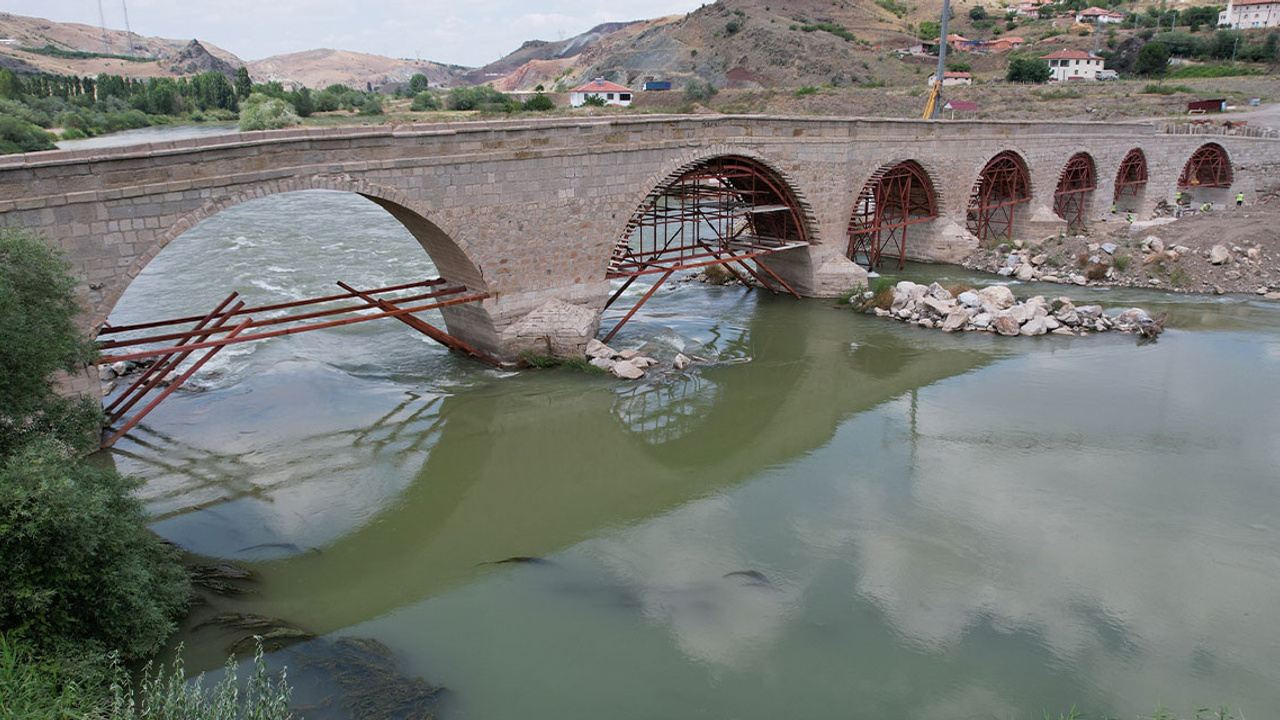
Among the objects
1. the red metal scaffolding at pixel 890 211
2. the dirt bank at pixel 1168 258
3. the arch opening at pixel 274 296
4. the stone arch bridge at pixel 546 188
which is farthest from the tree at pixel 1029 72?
the arch opening at pixel 274 296

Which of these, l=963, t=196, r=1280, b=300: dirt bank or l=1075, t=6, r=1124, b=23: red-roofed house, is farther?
l=1075, t=6, r=1124, b=23: red-roofed house

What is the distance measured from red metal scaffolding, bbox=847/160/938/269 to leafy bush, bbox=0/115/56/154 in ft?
108

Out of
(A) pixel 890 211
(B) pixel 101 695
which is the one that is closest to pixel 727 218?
(A) pixel 890 211

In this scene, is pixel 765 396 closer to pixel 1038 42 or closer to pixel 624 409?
pixel 624 409

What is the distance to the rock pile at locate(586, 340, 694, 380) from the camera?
1509cm

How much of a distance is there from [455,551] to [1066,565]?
23.3 ft

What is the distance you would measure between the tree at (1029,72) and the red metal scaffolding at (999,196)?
37.0 meters

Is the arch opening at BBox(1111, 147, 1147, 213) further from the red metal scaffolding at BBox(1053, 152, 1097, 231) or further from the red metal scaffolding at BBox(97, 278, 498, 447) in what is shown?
the red metal scaffolding at BBox(97, 278, 498, 447)

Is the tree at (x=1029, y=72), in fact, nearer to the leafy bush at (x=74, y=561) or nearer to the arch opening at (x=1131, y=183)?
the arch opening at (x=1131, y=183)

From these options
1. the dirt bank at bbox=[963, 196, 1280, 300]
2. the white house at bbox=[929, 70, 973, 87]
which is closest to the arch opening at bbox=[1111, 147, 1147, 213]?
the dirt bank at bbox=[963, 196, 1280, 300]

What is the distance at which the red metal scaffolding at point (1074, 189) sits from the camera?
28016mm

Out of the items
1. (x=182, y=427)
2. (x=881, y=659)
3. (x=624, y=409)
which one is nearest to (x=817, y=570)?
(x=881, y=659)

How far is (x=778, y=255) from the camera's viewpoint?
2095 cm

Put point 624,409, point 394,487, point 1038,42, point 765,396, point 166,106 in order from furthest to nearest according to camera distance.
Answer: point 1038,42 → point 166,106 → point 765,396 → point 624,409 → point 394,487
